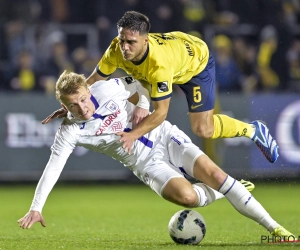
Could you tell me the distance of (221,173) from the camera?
649 centimetres

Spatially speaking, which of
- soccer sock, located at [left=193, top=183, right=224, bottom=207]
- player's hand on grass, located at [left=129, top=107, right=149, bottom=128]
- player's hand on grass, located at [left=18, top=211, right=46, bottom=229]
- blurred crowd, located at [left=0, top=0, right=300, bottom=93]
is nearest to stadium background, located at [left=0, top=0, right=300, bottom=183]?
blurred crowd, located at [left=0, top=0, right=300, bottom=93]

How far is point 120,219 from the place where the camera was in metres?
9.30

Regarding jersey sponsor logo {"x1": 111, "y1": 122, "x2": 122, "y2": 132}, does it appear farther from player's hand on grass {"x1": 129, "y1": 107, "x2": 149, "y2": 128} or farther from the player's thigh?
the player's thigh

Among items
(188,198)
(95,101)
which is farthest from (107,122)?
(188,198)

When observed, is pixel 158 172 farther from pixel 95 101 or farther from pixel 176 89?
pixel 176 89

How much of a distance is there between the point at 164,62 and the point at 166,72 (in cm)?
11

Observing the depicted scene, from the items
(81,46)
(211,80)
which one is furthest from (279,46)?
(211,80)

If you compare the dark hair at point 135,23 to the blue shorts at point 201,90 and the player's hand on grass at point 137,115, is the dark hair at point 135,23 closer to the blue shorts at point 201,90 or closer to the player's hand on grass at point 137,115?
the player's hand on grass at point 137,115

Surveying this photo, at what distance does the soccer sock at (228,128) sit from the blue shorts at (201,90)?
0.26 m

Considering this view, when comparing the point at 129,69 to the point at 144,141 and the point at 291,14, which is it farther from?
the point at 291,14

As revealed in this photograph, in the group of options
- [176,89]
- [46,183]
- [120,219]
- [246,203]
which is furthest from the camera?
[176,89]

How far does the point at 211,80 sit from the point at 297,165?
224 inches

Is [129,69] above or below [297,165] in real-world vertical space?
above

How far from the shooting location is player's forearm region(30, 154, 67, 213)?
6070 millimetres
